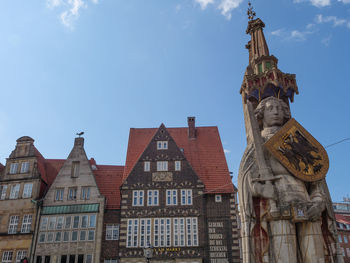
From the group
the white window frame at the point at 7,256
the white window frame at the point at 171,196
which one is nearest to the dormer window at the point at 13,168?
the white window frame at the point at 7,256

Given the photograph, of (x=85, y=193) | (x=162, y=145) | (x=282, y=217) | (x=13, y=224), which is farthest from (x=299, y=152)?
(x=13, y=224)

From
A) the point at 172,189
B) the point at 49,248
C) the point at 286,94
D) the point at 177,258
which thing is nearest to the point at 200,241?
the point at 177,258

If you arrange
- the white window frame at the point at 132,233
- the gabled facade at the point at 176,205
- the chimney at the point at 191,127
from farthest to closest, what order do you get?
1. the chimney at the point at 191,127
2. the white window frame at the point at 132,233
3. the gabled facade at the point at 176,205

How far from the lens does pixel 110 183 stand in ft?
77.4

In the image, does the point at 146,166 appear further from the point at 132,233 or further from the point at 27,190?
the point at 27,190

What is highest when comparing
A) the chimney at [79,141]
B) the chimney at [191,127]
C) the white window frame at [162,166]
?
the chimney at [191,127]

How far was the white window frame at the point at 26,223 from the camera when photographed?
20.9m

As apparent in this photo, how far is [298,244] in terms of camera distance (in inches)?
313

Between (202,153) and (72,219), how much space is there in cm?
1043

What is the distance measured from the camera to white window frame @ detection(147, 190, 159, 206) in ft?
69.6

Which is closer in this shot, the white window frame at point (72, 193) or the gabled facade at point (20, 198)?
the gabled facade at point (20, 198)

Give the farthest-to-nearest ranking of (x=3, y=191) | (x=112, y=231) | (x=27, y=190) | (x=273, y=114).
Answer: (x=3, y=191) < (x=27, y=190) < (x=112, y=231) < (x=273, y=114)

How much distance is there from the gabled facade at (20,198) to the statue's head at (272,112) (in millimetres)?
17625

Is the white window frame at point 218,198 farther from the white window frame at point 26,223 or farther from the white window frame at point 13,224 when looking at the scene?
the white window frame at point 13,224
